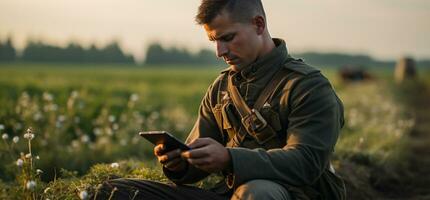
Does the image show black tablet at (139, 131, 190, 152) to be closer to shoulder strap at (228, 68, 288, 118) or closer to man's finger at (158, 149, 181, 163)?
man's finger at (158, 149, 181, 163)

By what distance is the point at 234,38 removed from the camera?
3.91 m

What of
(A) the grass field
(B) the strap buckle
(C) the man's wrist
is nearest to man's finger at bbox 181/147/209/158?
(C) the man's wrist

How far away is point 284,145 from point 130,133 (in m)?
6.75

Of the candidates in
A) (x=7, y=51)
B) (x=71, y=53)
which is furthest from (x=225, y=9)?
(x=71, y=53)

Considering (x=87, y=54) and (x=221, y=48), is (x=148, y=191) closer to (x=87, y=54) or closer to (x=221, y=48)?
(x=221, y=48)

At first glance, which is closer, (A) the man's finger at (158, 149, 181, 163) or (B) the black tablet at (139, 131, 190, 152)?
(B) the black tablet at (139, 131, 190, 152)

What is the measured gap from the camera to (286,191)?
3582mm

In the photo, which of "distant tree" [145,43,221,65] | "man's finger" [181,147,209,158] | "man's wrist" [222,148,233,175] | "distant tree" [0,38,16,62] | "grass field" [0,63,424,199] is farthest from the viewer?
"distant tree" [145,43,221,65]

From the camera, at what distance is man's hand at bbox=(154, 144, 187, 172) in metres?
3.72

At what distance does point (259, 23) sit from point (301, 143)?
83 centimetres

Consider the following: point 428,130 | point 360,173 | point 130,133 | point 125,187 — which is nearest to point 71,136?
point 130,133

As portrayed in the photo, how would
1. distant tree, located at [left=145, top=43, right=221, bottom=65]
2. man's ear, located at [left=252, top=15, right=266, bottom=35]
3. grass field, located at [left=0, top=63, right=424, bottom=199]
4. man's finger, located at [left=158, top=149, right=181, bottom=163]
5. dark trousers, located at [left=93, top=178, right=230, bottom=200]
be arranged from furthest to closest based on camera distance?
distant tree, located at [left=145, top=43, right=221, bottom=65] → grass field, located at [left=0, top=63, right=424, bottom=199] → man's ear, located at [left=252, top=15, right=266, bottom=35] → dark trousers, located at [left=93, top=178, right=230, bottom=200] → man's finger, located at [left=158, top=149, right=181, bottom=163]

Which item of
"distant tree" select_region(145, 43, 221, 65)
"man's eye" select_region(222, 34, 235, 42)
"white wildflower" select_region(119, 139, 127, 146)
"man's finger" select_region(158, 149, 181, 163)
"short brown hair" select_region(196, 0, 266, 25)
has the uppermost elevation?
"short brown hair" select_region(196, 0, 266, 25)

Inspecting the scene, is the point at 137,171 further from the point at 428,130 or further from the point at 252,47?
the point at 428,130
